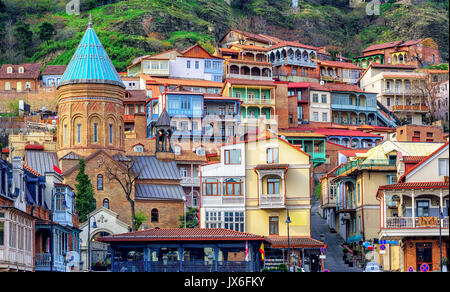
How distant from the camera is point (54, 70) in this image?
389 feet

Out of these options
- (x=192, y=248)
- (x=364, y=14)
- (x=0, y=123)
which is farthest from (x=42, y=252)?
(x=364, y=14)

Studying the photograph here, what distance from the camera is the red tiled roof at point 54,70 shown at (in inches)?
4609

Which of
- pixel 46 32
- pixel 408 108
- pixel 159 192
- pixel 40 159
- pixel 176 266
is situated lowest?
pixel 176 266

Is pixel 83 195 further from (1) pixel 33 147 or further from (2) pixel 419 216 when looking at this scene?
(2) pixel 419 216

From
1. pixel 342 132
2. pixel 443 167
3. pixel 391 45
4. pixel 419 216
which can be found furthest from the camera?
pixel 391 45

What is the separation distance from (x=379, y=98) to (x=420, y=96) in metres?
12.2

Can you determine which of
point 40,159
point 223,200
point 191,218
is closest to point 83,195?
point 191,218

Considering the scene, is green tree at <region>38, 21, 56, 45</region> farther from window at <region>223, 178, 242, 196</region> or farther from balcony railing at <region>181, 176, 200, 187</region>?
window at <region>223, 178, 242, 196</region>

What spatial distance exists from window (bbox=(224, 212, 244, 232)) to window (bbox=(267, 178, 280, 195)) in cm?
231

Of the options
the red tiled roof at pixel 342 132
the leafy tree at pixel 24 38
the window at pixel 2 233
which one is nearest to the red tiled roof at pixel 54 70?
the leafy tree at pixel 24 38

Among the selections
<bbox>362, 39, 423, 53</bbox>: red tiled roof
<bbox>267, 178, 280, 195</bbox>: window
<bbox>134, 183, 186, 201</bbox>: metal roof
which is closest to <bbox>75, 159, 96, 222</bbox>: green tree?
<bbox>134, 183, 186, 201</bbox>: metal roof

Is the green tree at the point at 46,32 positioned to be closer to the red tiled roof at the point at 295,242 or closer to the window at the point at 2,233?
the red tiled roof at the point at 295,242

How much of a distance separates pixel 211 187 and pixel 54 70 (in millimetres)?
63298
